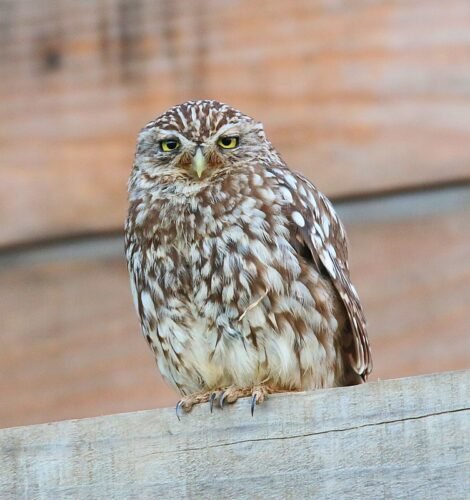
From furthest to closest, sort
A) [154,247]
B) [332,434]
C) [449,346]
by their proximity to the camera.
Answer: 1. [154,247]
2. [449,346]
3. [332,434]

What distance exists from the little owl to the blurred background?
0.19 feet

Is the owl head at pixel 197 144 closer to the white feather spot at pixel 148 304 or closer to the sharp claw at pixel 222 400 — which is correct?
the white feather spot at pixel 148 304

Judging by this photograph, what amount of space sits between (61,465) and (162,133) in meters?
1.21

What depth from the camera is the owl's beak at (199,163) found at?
3297 millimetres

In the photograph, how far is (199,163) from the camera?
3.32 m

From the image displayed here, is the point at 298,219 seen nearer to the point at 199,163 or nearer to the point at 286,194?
the point at 286,194

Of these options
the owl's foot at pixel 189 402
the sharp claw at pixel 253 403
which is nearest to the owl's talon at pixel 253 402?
the sharp claw at pixel 253 403

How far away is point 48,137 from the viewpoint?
3.35 metres

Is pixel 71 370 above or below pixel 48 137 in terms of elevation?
below

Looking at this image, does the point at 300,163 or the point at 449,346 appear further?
the point at 300,163

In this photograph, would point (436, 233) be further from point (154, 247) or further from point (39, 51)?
point (39, 51)

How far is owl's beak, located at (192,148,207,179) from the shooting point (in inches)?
130

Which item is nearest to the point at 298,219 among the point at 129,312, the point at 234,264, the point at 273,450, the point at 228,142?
the point at 234,264

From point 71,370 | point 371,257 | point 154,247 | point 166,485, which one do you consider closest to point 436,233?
point 371,257
